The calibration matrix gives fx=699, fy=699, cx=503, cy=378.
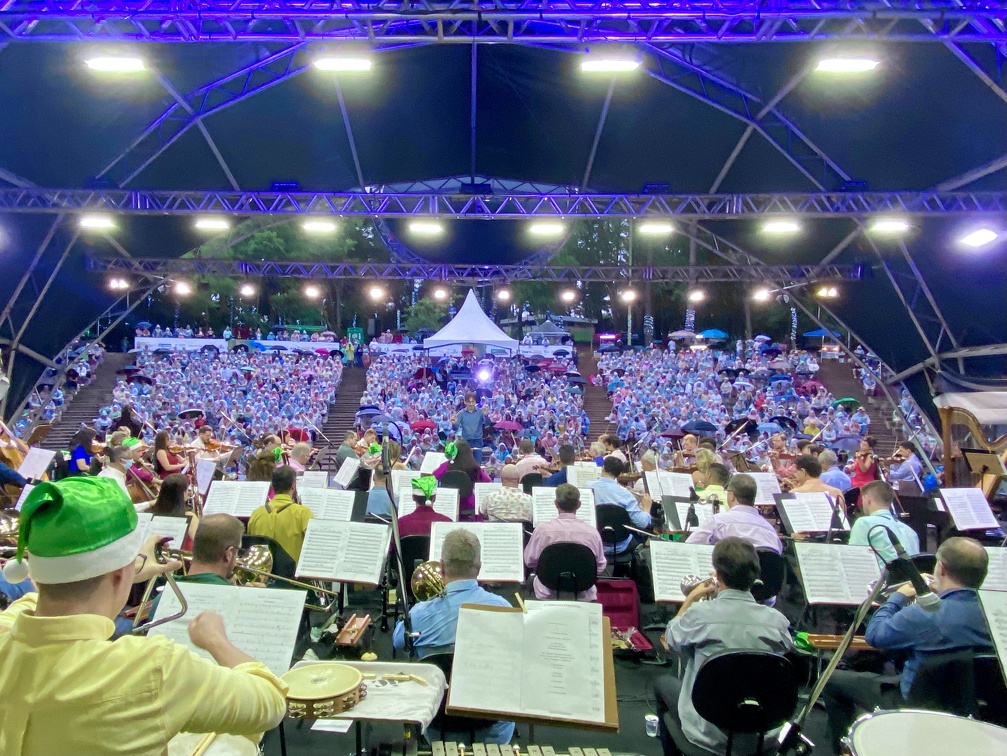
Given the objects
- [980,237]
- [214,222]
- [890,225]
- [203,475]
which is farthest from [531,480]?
[214,222]

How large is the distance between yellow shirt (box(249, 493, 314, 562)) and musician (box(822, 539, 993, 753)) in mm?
4215

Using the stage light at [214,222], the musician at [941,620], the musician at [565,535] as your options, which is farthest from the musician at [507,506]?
the stage light at [214,222]

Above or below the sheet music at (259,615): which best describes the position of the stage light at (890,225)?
above

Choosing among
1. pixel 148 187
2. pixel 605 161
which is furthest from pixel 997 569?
pixel 148 187

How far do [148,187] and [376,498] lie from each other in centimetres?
945

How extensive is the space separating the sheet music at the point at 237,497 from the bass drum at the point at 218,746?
4.25m

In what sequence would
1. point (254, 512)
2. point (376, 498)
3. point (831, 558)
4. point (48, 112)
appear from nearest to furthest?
point (831, 558)
point (254, 512)
point (376, 498)
point (48, 112)

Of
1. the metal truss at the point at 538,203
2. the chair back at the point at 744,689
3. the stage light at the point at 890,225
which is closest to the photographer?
the chair back at the point at 744,689

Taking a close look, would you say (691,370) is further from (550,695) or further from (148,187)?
(550,695)

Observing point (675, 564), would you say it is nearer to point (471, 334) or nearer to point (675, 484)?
point (675, 484)

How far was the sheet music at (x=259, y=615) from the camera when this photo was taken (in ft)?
9.23

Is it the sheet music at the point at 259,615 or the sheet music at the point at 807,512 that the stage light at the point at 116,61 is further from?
the sheet music at the point at 807,512

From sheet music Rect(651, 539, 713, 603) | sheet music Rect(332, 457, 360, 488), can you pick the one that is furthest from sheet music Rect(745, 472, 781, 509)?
sheet music Rect(332, 457, 360, 488)

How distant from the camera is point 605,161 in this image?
13.9m
